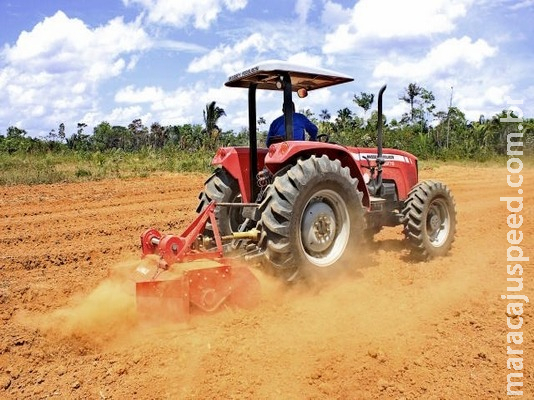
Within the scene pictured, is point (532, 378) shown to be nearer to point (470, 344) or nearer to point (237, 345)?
point (470, 344)

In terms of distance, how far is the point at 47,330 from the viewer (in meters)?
3.96

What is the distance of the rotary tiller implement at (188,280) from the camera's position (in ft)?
12.4

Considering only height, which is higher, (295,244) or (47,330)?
(295,244)

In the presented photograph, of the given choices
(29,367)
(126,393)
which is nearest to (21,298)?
(29,367)

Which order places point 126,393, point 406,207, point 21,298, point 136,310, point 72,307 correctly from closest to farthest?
point 126,393, point 136,310, point 72,307, point 21,298, point 406,207

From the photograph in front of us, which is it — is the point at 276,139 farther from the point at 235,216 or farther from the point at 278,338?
the point at 278,338

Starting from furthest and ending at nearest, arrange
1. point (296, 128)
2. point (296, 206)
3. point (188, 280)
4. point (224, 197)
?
point (224, 197), point (296, 128), point (296, 206), point (188, 280)

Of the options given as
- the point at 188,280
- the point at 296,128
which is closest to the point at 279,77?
the point at 296,128

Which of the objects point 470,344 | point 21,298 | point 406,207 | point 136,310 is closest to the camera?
point 470,344

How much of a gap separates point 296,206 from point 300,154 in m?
0.60

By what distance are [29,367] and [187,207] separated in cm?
698

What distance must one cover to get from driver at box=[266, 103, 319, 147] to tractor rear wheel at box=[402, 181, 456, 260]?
1.50 m

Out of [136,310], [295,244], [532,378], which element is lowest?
[532,378]

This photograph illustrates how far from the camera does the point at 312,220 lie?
4.86 meters
